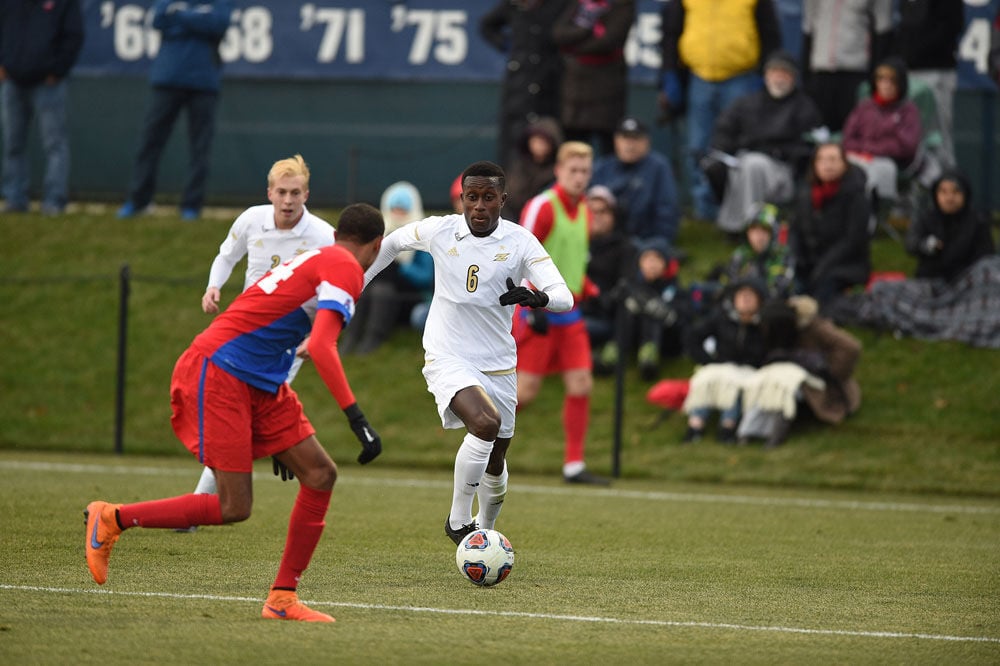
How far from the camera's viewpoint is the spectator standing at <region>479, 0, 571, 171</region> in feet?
55.6

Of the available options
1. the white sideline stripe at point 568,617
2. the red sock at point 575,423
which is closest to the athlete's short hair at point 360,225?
the white sideline stripe at point 568,617

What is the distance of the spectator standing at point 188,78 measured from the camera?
17641 mm

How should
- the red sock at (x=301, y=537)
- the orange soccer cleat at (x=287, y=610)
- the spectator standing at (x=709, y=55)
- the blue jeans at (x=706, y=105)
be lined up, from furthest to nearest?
the blue jeans at (x=706, y=105)
the spectator standing at (x=709, y=55)
the red sock at (x=301, y=537)
the orange soccer cleat at (x=287, y=610)

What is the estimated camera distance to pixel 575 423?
1301 cm

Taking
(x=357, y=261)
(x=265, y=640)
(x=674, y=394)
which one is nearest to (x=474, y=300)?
(x=357, y=261)

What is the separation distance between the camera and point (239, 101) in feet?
65.1

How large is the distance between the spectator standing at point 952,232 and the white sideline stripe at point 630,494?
3427 millimetres

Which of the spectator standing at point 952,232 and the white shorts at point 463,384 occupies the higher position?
the spectator standing at point 952,232

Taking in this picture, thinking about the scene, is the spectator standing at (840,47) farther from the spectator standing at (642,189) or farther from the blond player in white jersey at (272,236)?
the blond player in white jersey at (272,236)

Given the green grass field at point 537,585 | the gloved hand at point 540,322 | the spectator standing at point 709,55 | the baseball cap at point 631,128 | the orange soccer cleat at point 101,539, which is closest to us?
the green grass field at point 537,585

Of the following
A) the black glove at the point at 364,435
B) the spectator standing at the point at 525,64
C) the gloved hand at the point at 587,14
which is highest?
the gloved hand at the point at 587,14

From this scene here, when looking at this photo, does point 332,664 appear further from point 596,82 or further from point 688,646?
point 596,82

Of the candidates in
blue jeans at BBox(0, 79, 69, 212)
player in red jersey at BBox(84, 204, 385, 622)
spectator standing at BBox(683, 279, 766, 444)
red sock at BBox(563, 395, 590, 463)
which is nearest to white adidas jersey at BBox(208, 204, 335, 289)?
player in red jersey at BBox(84, 204, 385, 622)

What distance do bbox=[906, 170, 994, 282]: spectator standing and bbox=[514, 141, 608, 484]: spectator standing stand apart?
414 centimetres
